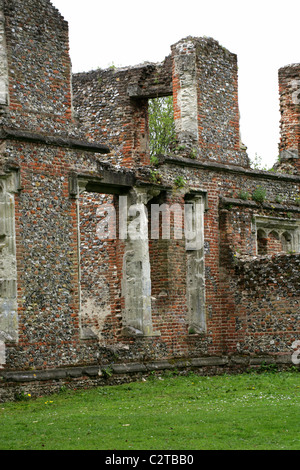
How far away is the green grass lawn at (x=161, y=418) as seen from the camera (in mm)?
9805

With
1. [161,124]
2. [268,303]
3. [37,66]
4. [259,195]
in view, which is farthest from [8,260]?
[161,124]

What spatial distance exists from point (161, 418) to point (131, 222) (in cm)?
679

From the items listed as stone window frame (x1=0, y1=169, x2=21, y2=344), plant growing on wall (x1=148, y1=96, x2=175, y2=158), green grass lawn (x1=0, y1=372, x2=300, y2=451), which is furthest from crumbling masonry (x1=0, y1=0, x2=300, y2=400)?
plant growing on wall (x1=148, y1=96, x2=175, y2=158)

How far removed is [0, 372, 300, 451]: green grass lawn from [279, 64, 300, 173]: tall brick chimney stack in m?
8.07

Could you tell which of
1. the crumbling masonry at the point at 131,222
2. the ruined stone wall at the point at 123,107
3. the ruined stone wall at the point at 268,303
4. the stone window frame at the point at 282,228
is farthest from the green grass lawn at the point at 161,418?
the ruined stone wall at the point at 123,107

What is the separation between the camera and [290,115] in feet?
74.7

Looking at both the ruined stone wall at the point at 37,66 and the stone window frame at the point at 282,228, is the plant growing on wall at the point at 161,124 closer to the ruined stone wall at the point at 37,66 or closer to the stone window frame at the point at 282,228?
the stone window frame at the point at 282,228

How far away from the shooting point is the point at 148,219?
60.1 feet

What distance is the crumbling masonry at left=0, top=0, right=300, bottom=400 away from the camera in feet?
48.8

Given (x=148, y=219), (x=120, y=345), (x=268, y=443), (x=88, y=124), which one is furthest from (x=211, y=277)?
(x=268, y=443)

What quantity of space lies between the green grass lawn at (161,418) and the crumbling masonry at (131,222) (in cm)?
122

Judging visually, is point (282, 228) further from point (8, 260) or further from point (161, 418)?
point (161, 418)

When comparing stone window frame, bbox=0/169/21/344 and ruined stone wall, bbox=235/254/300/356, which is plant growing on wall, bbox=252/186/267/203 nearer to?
ruined stone wall, bbox=235/254/300/356
